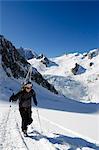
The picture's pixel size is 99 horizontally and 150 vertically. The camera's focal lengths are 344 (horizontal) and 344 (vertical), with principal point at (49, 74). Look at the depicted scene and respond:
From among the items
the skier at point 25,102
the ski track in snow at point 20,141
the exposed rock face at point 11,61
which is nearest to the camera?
the ski track in snow at point 20,141

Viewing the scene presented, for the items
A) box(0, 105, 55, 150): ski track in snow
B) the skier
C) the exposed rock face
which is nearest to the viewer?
box(0, 105, 55, 150): ski track in snow

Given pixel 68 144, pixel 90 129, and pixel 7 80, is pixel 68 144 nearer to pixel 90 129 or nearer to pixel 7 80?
pixel 90 129

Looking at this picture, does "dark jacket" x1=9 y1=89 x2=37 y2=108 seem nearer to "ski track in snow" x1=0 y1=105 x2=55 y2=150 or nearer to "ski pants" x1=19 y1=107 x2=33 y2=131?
"ski pants" x1=19 y1=107 x2=33 y2=131

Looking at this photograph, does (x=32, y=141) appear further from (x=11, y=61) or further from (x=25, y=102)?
(x=11, y=61)

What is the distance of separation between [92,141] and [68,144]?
161cm

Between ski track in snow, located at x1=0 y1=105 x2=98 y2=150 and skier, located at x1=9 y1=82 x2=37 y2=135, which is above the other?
skier, located at x1=9 y1=82 x2=37 y2=135

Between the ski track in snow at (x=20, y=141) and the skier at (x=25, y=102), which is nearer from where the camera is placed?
the ski track in snow at (x=20, y=141)

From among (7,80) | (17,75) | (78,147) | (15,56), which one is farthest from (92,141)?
(15,56)

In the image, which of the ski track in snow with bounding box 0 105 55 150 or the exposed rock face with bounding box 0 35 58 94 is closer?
the ski track in snow with bounding box 0 105 55 150

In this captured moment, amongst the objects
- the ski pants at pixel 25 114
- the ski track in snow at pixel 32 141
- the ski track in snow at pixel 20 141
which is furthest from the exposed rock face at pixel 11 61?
the ski pants at pixel 25 114

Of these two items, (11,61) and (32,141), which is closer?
(32,141)

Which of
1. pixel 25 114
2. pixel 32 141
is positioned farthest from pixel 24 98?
pixel 32 141

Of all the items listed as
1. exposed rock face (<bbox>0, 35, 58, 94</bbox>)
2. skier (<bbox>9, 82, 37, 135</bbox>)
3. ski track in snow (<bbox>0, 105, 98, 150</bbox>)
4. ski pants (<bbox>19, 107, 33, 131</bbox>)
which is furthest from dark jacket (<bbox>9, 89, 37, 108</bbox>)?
exposed rock face (<bbox>0, 35, 58, 94</bbox>)

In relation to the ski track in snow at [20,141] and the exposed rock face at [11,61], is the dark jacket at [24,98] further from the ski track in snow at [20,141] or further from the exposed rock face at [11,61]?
the exposed rock face at [11,61]
